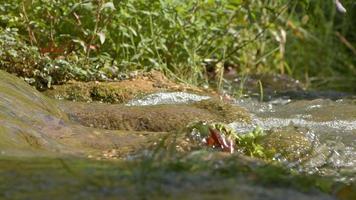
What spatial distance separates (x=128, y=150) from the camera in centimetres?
291

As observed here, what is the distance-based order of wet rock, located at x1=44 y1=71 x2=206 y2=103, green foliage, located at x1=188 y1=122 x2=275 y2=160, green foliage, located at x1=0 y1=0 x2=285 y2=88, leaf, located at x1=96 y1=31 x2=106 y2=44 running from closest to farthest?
green foliage, located at x1=188 y1=122 x2=275 y2=160 → wet rock, located at x1=44 y1=71 x2=206 y2=103 → leaf, located at x1=96 y1=31 x2=106 y2=44 → green foliage, located at x1=0 y1=0 x2=285 y2=88

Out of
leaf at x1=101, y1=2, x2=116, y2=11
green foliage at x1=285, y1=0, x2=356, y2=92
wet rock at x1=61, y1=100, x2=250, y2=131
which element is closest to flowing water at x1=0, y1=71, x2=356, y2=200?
wet rock at x1=61, y1=100, x2=250, y2=131

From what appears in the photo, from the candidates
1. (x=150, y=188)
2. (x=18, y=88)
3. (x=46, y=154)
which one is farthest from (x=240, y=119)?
(x=150, y=188)

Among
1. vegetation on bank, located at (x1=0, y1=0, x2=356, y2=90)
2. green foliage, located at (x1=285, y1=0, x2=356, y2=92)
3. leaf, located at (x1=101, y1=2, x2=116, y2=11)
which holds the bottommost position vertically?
green foliage, located at (x1=285, y1=0, x2=356, y2=92)

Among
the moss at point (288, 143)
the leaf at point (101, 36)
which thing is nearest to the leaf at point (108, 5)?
the leaf at point (101, 36)

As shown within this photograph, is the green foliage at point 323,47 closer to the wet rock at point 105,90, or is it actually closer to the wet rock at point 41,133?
the wet rock at point 105,90

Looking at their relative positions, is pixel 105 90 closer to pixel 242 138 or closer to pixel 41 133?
pixel 242 138

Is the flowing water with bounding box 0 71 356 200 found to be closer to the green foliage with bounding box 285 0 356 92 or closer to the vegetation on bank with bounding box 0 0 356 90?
the vegetation on bank with bounding box 0 0 356 90

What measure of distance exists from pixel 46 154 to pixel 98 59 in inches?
101

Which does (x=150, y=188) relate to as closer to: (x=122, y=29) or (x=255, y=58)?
(x=122, y=29)

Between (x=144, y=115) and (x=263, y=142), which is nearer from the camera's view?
(x=263, y=142)

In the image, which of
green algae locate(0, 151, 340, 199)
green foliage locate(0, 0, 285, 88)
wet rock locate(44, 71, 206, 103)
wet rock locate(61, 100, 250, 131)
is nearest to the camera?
green algae locate(0, 151, 340, 199)

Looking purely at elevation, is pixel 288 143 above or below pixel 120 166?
below

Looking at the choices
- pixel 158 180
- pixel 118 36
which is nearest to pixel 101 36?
pixel 118 36
